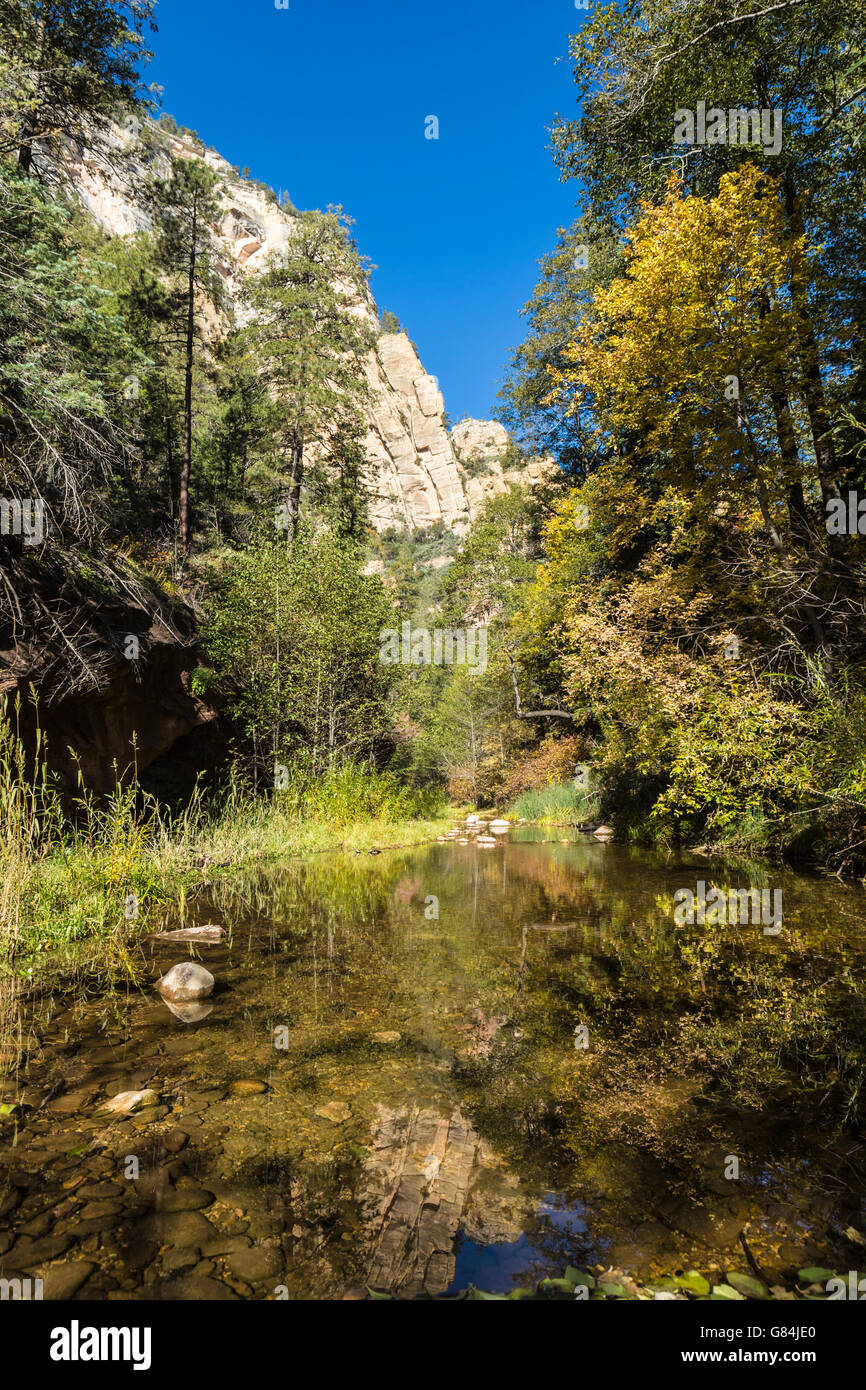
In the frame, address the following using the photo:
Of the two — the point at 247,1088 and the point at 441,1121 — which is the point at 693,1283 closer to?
the point at 441,1121

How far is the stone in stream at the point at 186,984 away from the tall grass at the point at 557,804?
15412 millimetres

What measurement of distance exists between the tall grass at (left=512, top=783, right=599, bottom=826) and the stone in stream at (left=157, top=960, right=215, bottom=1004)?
1541 centimetres

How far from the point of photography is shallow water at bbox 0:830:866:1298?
6.64ft

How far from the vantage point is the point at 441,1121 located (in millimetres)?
2857

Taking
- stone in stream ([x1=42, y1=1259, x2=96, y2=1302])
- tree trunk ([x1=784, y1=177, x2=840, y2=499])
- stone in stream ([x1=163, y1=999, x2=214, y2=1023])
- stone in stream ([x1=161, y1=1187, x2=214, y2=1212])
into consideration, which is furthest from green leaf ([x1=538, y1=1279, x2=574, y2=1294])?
tree trunk ([x1=784, y1=177, x2=840, y2=499])

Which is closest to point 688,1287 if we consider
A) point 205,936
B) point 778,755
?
point 205,936

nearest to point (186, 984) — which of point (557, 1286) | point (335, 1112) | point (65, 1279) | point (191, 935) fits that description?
point (191, 935)

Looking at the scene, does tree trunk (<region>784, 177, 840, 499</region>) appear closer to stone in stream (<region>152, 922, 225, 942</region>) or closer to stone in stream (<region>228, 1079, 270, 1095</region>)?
stone in stream (<region>152, 922, 225, 942</region>)

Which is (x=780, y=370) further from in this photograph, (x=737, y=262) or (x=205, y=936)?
(x=205, y=936)

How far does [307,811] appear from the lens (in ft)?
43.3

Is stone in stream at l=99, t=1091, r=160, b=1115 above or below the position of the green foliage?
below

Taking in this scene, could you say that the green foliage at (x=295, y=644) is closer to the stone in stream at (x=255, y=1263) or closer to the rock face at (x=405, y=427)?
the stone in stream at (x=255, y=1263)

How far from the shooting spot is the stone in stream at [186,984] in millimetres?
4168
